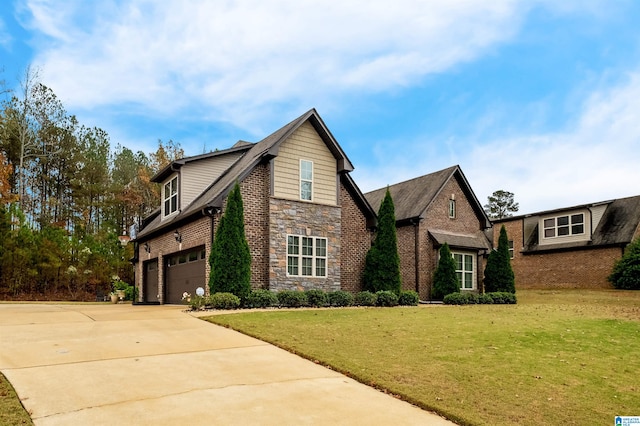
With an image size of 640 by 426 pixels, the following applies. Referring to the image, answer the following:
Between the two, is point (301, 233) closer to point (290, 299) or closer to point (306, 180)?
point (306, 180)

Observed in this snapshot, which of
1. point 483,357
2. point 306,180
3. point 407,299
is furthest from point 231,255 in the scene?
point 483,357

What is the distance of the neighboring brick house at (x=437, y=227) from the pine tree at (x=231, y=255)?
32.1 ft

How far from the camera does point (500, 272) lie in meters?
24.5

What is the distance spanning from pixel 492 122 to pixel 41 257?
2531cm

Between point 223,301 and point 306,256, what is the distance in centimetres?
451

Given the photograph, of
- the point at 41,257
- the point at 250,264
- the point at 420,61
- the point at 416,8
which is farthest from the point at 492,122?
the point at 41,257

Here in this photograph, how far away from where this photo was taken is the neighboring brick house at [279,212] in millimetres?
18016

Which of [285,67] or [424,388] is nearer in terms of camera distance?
[424,388]

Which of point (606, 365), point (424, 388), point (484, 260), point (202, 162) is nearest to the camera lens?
point (424, 388)

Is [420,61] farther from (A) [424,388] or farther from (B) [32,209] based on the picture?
(B) [32,209]

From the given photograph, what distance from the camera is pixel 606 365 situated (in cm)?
861

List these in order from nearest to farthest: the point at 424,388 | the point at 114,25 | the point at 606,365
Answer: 1. the point at 424,388
2. the point at 606,365
3. the point at 114,25

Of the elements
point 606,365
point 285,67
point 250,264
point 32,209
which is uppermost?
point 285,67
